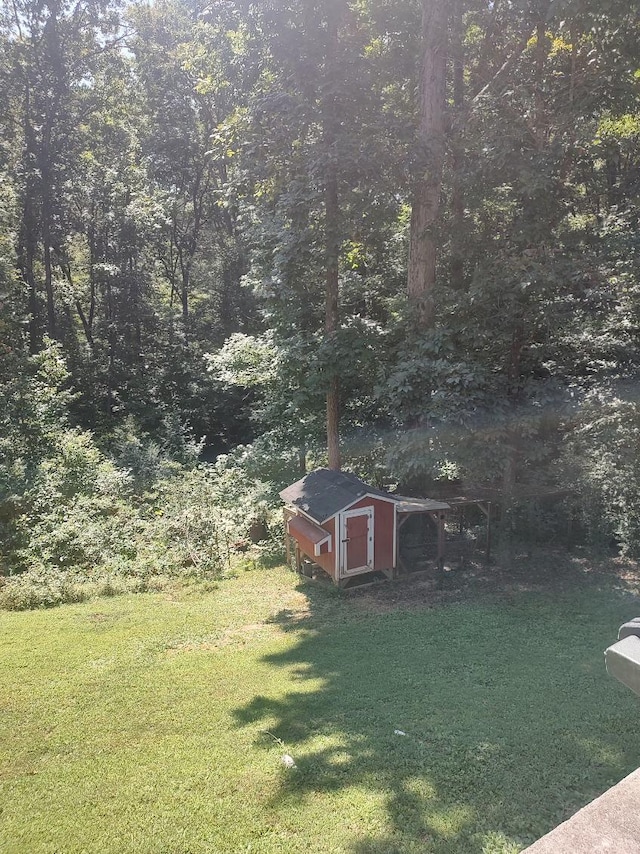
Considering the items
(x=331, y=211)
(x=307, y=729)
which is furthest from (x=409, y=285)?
(x=307, y=729)

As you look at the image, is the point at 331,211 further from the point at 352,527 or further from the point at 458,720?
the point at 458,720

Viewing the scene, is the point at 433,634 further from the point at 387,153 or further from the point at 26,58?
the point at 26,58

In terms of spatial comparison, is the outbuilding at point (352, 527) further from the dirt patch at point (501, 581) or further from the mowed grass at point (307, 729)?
the mowed grass at point (307, 729)

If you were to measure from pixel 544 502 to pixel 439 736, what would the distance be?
290 inches

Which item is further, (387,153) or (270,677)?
(387,153)

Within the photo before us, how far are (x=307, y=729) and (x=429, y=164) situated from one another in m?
9.08

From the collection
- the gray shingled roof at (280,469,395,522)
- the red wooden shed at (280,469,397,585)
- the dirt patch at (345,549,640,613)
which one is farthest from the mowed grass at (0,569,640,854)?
the gray shingled roof at (280,469,395,522)

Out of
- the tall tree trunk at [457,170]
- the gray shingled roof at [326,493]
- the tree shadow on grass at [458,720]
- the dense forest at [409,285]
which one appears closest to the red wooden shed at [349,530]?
the gray shingled roof at [326,493]

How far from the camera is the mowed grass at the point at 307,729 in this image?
3418mm

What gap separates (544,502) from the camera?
35.9ft

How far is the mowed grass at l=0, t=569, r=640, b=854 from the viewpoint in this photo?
11.2ft

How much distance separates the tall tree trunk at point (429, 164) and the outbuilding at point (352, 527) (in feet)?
11.0

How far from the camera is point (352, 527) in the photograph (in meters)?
9.28

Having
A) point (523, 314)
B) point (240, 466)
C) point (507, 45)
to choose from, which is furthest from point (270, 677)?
point (507, 45)
